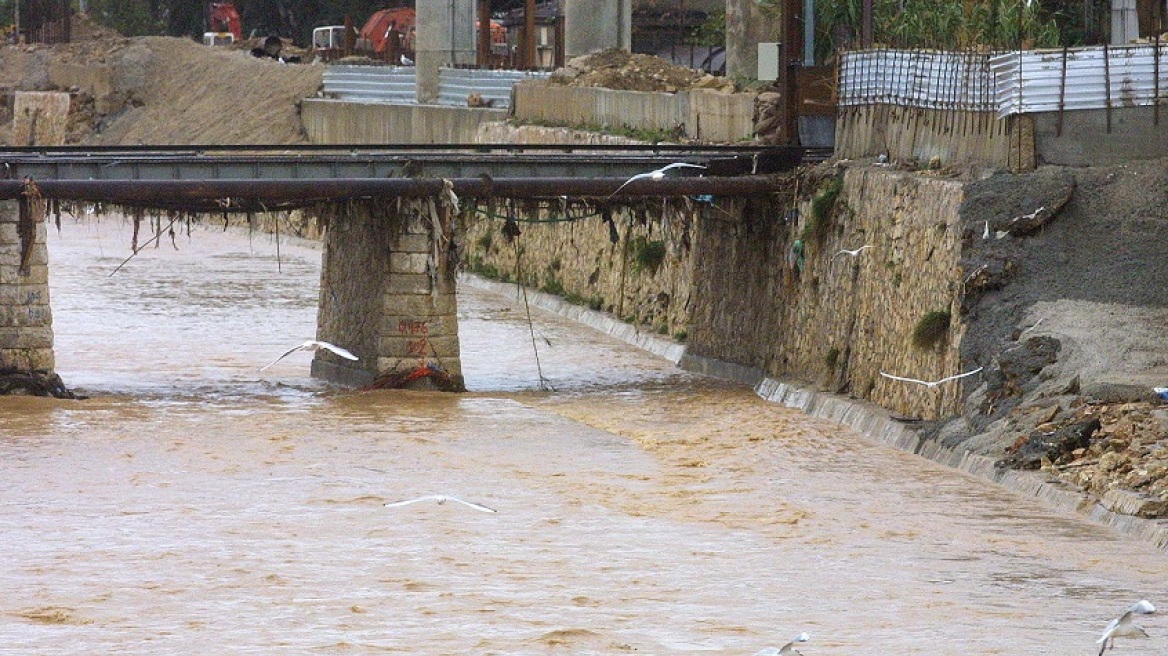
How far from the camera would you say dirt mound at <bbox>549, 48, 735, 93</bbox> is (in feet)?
153

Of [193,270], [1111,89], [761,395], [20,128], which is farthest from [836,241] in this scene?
[20,128]

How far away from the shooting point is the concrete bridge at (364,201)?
27969mm

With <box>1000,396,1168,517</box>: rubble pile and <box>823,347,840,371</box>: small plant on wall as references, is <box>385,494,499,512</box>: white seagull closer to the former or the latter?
<box>1000,396,1168,517</box>: rubble pile

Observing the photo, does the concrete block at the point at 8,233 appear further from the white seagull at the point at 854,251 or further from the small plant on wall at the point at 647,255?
the small plant on wall at the point at 647,255

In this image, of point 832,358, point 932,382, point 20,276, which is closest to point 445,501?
point 932,382

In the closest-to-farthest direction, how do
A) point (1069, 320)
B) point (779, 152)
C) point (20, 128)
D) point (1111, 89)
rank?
point (1069, 320) < point (1111, 89) < point (779, 152) < point (20, 128)

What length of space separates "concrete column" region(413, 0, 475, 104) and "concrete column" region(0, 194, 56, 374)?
98.8ft

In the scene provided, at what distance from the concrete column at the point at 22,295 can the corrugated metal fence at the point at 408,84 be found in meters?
26.0

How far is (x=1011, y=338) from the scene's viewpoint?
24.3 meters

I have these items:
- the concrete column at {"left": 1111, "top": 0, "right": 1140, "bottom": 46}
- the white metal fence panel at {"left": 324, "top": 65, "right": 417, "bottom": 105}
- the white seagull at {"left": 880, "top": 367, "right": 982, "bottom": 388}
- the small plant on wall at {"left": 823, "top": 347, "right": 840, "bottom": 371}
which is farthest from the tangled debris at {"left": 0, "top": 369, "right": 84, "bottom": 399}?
the white metal fence panel at {"left": 324, "top": 65, "right": 417, "bottom": 105}

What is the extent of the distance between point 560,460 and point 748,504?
3.26 m

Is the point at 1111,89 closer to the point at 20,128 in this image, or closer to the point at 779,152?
the point at 779,152

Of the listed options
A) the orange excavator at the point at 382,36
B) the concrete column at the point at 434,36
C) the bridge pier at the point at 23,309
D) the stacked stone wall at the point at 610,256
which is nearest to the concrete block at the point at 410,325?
the stacked stone wall at the point at 610,256

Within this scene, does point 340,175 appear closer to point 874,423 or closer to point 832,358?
point 832,358
